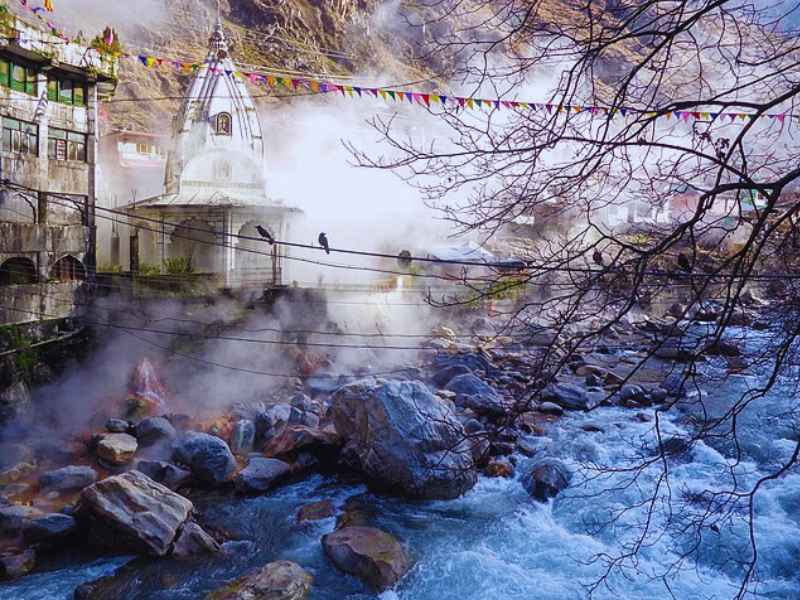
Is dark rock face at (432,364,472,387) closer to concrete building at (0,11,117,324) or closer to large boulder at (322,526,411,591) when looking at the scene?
large boulder at (322,526,411,591)

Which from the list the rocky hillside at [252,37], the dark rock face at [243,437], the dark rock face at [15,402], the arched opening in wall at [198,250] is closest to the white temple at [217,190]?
the arched opening in wall at [198,250]

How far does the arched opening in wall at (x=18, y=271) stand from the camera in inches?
645

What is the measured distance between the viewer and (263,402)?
16.1 meters

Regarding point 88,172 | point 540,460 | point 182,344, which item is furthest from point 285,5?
point 540,460

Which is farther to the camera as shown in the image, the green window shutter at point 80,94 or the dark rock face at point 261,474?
the green window shutter at point 80,94

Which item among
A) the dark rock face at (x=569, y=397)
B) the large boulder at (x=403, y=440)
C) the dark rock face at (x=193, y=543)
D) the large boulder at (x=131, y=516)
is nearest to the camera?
the large boulder at (x=131, y=516)

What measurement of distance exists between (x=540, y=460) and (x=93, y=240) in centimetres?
1393

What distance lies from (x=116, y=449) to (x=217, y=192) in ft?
44.9

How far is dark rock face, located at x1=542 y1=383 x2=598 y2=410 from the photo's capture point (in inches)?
660

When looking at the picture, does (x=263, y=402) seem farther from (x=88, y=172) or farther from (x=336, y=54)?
(x=336, y=54)

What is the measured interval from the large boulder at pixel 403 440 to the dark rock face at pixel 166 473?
3067mm

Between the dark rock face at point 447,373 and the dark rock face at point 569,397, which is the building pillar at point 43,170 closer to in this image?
the dark rock face at point 447,373

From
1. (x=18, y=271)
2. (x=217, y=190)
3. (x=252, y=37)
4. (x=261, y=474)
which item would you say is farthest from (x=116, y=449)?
(x=252, y=37)

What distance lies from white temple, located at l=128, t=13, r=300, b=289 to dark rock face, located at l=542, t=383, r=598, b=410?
9.93m
